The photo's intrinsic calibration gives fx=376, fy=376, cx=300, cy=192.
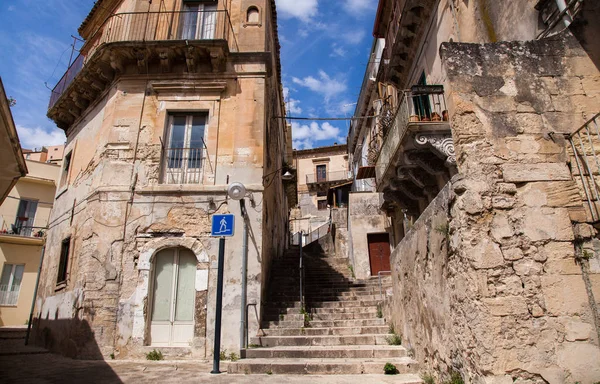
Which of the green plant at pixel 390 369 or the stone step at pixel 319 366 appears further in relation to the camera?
the stone step at pixel 319 366

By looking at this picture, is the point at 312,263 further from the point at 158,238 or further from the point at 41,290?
the point at 41,290

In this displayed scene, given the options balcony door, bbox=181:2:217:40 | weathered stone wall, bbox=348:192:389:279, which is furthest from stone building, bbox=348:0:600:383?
weathered stone wall, bbox=348:192:389:279

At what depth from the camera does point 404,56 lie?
12617 mm

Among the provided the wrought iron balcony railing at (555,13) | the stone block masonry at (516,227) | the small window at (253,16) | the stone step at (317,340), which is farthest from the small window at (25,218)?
the wrought iron balcony railing at (555,13)

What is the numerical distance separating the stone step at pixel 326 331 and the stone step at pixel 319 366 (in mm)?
1657

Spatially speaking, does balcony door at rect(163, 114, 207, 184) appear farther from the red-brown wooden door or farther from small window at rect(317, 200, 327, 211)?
small window at rect(317, 200, 327, 211)

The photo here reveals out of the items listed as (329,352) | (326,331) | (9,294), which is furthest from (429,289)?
(9,294)

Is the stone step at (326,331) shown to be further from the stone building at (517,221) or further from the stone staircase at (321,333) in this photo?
the stone building at (517,221)

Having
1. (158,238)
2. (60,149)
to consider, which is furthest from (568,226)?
(60,149)

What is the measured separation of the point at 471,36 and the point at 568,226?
20.9ft

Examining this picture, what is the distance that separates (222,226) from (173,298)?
3118mm

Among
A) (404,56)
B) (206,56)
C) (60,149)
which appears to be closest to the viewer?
(206,56)

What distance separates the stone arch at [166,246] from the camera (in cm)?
904

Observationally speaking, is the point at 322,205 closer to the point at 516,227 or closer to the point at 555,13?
the point at 555,13
